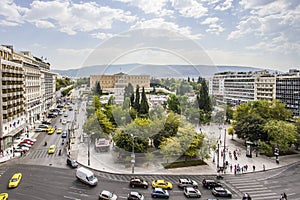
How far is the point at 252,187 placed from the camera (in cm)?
1700

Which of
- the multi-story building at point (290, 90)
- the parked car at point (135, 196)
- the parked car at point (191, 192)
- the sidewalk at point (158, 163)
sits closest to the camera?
the parked car at point (135, 196)

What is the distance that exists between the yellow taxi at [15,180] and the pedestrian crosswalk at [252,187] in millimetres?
15343

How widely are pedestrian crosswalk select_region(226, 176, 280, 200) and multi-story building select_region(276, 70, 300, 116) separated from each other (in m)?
27.7

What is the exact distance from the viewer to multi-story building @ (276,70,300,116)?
39553 mm

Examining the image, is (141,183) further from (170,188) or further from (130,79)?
(130,79)

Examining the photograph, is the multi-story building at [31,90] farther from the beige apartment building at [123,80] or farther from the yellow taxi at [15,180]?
the beige apartment building at [123,80]

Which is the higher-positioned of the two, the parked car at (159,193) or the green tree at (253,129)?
the green tree at (253,129)

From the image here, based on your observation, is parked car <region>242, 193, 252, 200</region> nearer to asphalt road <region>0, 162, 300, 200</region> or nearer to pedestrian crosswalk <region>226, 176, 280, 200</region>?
asphalt road <region>0, 162, 300, 200</region>

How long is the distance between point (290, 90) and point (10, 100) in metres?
43.2

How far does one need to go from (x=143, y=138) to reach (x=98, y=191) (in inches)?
262

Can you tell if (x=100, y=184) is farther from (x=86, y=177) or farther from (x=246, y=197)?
(x=246, y=197)

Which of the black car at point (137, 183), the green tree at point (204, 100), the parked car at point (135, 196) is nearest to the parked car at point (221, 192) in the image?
the black car at point (137, 183)

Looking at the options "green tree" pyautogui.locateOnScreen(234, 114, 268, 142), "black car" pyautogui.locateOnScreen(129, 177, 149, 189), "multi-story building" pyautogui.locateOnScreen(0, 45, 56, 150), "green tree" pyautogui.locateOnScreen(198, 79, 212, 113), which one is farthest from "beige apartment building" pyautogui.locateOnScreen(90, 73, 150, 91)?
"black car" pyautogui.locateOnScreen(129, 177, 149, 189)

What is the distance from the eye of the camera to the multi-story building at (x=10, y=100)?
80.0ft
